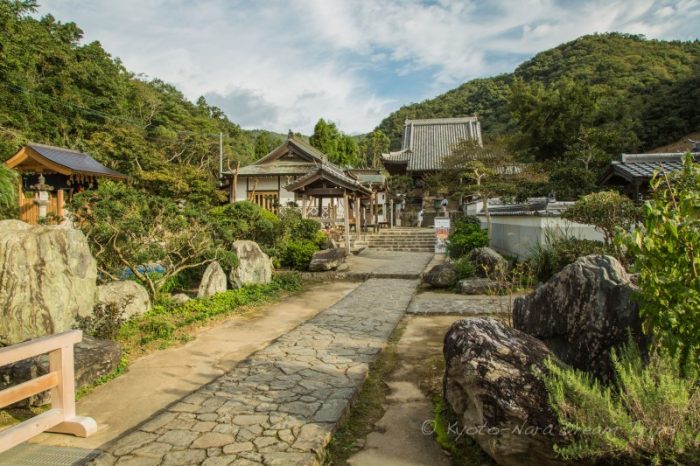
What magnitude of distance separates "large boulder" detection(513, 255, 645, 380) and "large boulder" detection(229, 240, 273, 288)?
286 inches

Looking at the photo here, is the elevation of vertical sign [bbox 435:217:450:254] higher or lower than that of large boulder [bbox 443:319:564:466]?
higher

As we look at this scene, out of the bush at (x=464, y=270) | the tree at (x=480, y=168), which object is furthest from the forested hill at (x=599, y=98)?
the bush at (x=464, y=270)

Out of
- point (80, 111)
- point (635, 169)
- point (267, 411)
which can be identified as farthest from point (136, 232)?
point (80, 111)

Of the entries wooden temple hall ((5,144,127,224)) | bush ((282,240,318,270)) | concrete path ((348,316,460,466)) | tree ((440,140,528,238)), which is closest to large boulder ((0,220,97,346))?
concrete path ((348,316,460,466))

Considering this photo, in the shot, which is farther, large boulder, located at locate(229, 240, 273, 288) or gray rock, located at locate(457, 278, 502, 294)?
large boulder, located at locate(229, 240, 273, 288)

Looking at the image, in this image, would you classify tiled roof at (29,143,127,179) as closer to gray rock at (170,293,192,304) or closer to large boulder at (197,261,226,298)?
large boulder at (197,261,226,298)

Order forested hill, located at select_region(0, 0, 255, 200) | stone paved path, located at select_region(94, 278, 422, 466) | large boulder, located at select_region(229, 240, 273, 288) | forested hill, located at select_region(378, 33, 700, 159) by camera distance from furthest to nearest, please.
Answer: forested hill, located at select_region(378, 33, 700, 159), forested hill, located at select_region(0, 0, 255, 200), large boulder, located at select_region(229, 240, 273, 288), stone paved path, located at select_region(94, 278, 422, 466)

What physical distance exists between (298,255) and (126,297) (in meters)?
6.37

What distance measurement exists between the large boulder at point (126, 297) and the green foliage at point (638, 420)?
643 centimetres

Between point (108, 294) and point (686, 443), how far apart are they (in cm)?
770

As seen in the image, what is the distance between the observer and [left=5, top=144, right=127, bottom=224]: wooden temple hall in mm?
16312

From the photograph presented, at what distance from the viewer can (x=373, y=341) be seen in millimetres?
6234

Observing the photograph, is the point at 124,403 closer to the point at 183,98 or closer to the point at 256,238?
the point at 256,238

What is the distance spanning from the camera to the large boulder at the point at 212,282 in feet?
30.6
